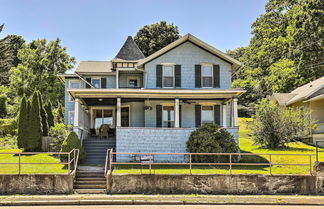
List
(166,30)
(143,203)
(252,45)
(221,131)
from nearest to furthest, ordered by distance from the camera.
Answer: (143,203)
(221,131)
(252,45)
(166,30)

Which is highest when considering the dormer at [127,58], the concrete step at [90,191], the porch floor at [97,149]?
the dormer at [127,58]

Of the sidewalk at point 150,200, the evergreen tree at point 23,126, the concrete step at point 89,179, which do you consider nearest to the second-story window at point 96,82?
the evergreen tree at point 23,126

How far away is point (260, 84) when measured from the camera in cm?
4588

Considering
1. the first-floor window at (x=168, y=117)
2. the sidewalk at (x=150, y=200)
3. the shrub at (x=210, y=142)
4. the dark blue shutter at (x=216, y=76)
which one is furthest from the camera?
the dark blue shutter at (x=216, y=76)

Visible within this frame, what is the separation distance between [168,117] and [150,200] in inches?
426

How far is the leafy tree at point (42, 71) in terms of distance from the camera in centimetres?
4284

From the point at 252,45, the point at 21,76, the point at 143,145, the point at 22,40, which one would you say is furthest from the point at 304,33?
the point at 22,40

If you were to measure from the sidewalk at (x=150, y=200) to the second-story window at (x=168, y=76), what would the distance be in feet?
35.7

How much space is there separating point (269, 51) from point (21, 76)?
106ft

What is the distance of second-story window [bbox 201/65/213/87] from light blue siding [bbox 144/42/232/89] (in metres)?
0.42

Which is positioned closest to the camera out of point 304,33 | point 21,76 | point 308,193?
point 308,193

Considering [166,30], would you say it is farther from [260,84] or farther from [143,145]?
[143,145]

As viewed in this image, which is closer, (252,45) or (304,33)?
(304,33)

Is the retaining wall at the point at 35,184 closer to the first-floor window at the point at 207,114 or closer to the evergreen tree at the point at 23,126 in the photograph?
the evergreen tree at the point at 23,126
